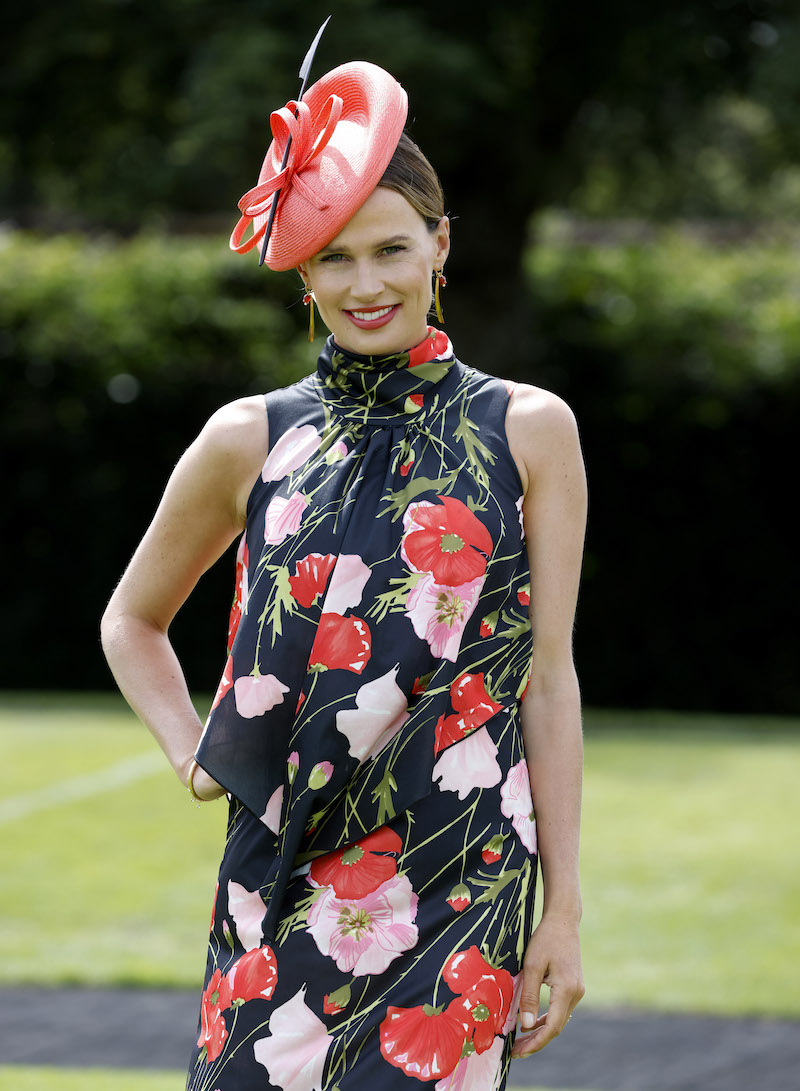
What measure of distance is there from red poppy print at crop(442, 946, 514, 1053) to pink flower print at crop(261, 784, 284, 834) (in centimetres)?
29

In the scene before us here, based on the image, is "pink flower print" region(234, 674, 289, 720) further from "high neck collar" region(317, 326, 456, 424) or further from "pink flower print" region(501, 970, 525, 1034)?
"pink flower print" region(501, 970, 525, 1034)

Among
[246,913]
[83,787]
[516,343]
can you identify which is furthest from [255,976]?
[516,343]

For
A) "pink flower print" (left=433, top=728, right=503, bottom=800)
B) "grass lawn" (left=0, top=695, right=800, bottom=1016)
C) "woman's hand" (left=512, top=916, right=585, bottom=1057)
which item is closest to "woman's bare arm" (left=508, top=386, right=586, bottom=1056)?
Answer: "woman's hand" (left=512, top=916, right=585, bottom=1057)

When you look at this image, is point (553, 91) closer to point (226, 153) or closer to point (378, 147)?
point (226, 153)

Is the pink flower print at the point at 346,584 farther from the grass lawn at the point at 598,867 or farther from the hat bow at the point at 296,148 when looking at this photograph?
the grass lawn at the point at 598,867

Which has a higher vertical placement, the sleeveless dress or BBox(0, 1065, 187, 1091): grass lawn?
the sleeveless dress

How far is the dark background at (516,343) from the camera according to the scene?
41.1ft

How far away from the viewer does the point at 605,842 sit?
7.84 meters

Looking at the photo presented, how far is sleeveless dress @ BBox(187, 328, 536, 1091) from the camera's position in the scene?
2.07 meters

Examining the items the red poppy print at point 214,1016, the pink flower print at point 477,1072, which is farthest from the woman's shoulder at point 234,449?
the pink flower print at point 477,1072

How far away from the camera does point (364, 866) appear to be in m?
2.10

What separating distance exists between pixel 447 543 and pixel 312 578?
7.4 inches

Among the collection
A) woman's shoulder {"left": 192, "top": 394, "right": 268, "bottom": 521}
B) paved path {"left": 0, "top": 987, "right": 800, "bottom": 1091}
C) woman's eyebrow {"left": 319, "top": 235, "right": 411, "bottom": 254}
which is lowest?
paved path {"left": 0, "top": 987, "right": 800, "bottom": 1091}

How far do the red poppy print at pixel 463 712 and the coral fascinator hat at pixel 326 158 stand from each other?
63 centimetres
